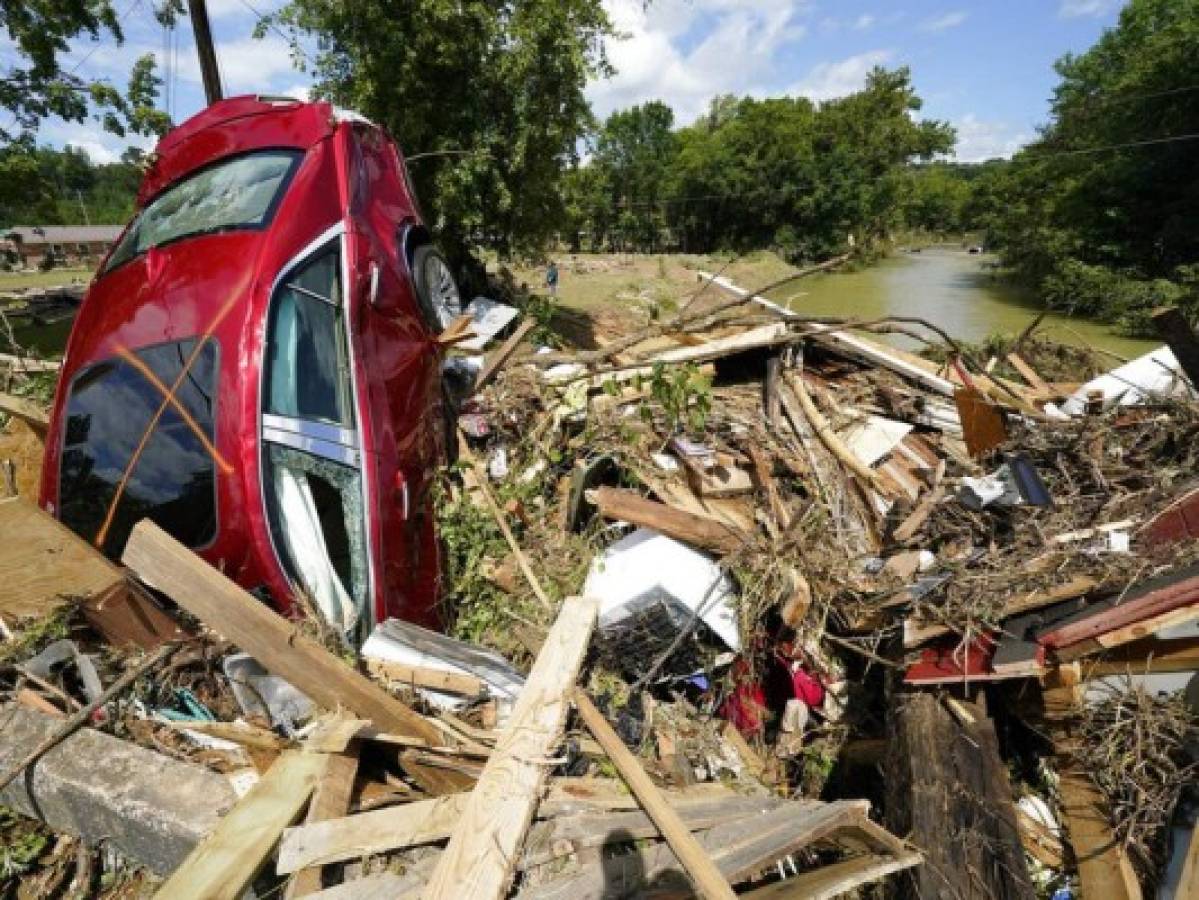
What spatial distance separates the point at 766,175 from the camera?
41.6m

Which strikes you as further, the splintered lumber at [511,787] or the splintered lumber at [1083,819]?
the splintered lumber at [1083,819]

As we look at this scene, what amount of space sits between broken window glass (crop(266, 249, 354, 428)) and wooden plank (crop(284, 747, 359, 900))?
1415 millimetres

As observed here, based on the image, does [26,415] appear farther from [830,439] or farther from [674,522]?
[830,439]

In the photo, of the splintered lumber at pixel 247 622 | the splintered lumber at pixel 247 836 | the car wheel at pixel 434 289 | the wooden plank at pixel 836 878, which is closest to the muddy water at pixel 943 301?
the car wheel at pixel 434 289

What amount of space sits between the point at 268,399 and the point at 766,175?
145 ft

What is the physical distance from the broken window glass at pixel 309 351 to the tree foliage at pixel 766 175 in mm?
35291

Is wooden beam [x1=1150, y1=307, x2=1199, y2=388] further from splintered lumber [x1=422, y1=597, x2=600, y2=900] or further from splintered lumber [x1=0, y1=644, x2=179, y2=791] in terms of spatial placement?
splintered lumber [x1=0, y1=644, x2=179, y2=791]

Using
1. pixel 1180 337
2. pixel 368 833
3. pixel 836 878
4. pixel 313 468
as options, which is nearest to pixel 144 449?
pixel 313 468

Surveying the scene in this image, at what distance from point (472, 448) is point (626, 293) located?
16.7 m

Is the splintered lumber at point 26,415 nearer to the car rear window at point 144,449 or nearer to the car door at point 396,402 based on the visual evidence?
the car rear window at point 144,449

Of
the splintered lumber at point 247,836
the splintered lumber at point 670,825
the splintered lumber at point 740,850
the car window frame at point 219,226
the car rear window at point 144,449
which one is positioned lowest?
the splintered lumber at point 740,850

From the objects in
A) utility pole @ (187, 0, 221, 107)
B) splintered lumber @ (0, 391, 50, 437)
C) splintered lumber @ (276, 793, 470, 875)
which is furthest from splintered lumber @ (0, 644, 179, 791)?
utility pole @ (187, 0, 221, 107)

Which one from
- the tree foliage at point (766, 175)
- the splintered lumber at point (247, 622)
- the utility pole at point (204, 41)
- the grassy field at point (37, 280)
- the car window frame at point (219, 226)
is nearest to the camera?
the splintered lumber at point (247, 622)

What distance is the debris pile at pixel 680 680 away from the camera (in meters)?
1.98
